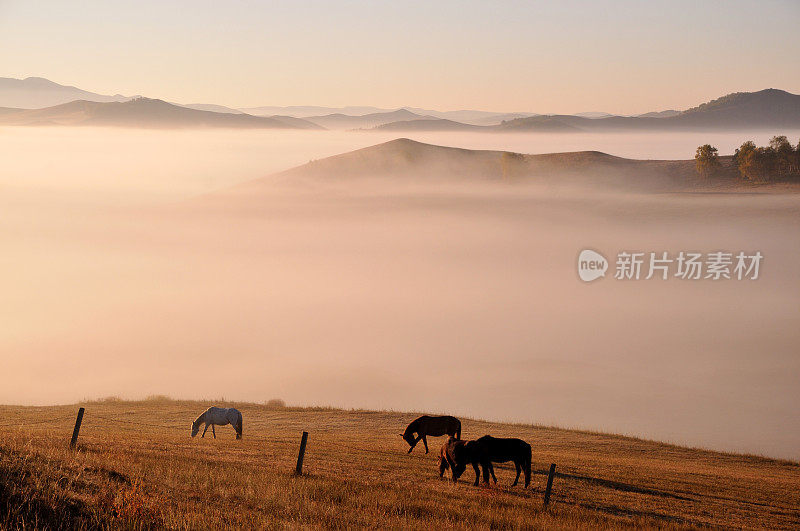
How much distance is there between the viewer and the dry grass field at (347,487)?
1409 cm

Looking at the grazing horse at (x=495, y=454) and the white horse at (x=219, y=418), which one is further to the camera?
the white horse at (x=219, y=418)

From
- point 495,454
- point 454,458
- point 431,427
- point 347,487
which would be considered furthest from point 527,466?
point 431,427

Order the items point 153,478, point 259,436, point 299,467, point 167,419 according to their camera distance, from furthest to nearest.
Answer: point 167,419
point 259,436
point 299,467
point 153,478

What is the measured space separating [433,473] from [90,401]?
147ft

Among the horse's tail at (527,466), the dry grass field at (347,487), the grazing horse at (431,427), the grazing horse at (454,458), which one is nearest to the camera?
the dry grass field at (347,487)

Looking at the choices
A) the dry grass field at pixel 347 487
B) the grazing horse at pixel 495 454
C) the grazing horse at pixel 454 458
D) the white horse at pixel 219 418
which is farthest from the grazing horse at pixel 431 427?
the white horse at pixel 219 418

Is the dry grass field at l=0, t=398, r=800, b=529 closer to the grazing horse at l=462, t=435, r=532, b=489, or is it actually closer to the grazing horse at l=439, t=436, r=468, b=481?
the grazing horse at l=439, t=436, r=468, b=481

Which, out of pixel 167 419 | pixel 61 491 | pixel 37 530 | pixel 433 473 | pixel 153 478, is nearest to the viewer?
pixel 37 530

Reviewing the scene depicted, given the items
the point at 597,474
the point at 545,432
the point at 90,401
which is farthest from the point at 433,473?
the point at 90,401

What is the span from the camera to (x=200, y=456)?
2677cm

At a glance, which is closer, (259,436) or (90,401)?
(259,436)

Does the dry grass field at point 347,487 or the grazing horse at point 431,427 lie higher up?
the grazing horse at point 431,427

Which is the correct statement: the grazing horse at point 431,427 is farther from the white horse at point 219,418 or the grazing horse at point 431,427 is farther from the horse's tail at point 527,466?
the white horse at point 219,418

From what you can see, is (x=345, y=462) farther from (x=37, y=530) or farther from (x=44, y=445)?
(x=37, y=530)
